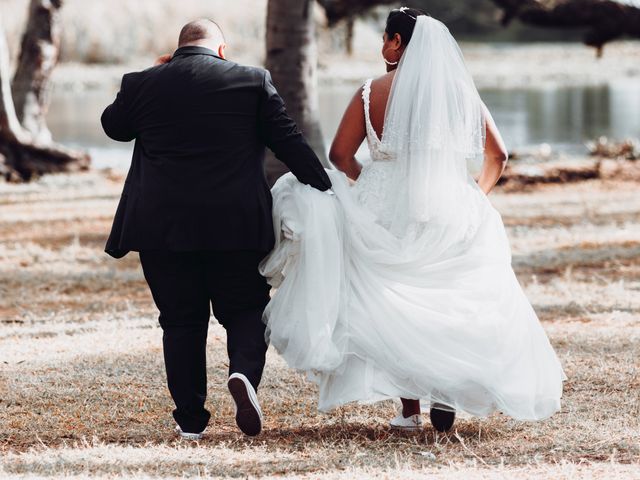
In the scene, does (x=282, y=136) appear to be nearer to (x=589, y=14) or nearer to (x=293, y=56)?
(x=293, y=56)

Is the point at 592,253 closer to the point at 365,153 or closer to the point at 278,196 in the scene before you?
the point at 278,196

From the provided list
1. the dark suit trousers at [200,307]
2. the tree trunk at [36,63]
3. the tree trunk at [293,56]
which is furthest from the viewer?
the tree trunk at [36,63]

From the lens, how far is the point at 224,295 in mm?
4957

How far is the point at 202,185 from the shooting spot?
478cm

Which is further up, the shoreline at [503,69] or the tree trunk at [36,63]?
the tree trunk at [36,63]

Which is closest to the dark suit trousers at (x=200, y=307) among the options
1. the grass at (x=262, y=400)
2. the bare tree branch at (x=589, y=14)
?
the grass at (x=262, y=400)

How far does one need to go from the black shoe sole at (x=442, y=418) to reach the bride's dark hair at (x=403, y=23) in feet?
5.27

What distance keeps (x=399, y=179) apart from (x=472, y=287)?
0.56 m

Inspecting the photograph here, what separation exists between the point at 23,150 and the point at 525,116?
15.7 m

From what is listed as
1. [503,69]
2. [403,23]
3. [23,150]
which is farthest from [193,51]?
[503,69]

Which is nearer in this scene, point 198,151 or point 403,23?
point 198,151

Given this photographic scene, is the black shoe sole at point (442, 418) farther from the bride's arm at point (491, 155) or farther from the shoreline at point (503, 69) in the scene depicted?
the shoreline at point (503, 69)

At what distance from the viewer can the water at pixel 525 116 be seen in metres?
22.7

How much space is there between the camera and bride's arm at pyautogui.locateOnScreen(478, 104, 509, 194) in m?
5.18
